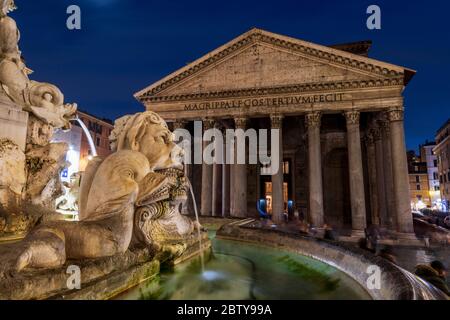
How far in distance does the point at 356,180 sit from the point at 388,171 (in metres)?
2.87

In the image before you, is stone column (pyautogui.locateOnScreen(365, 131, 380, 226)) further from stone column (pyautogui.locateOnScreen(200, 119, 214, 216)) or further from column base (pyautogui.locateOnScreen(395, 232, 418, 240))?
stone column (pyautogui.locateOnScreen(200, 119, 214, 216))

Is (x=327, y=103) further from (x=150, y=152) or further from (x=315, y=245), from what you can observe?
(x=150, y=152)

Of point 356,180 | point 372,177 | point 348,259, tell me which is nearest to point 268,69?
point 356,180

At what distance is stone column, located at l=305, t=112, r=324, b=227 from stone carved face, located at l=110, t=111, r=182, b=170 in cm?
1409

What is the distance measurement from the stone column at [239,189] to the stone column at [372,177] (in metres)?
10.8

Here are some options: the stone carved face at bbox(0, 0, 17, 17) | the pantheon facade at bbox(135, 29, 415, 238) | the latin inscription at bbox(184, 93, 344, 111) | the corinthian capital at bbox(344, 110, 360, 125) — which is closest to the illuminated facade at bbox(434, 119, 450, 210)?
the pantheon facade at bbox(135, 29, 415, 238)

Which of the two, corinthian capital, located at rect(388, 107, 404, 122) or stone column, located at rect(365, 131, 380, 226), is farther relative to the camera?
stone column, located at rect(365, 131, 380, 226)

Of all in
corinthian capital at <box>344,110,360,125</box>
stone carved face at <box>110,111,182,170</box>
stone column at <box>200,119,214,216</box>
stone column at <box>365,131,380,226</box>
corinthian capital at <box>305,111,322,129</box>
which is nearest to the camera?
stone carved face at <box>110,111,182,170</box>

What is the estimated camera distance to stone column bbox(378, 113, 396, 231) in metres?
16.2

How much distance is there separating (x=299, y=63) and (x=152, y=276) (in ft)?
56.9

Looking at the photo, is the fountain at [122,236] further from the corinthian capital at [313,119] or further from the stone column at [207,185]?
the stone column at [207,185]

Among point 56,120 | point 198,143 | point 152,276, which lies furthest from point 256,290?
point 198,143

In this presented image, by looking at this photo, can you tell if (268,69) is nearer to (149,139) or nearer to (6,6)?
(6,6)
